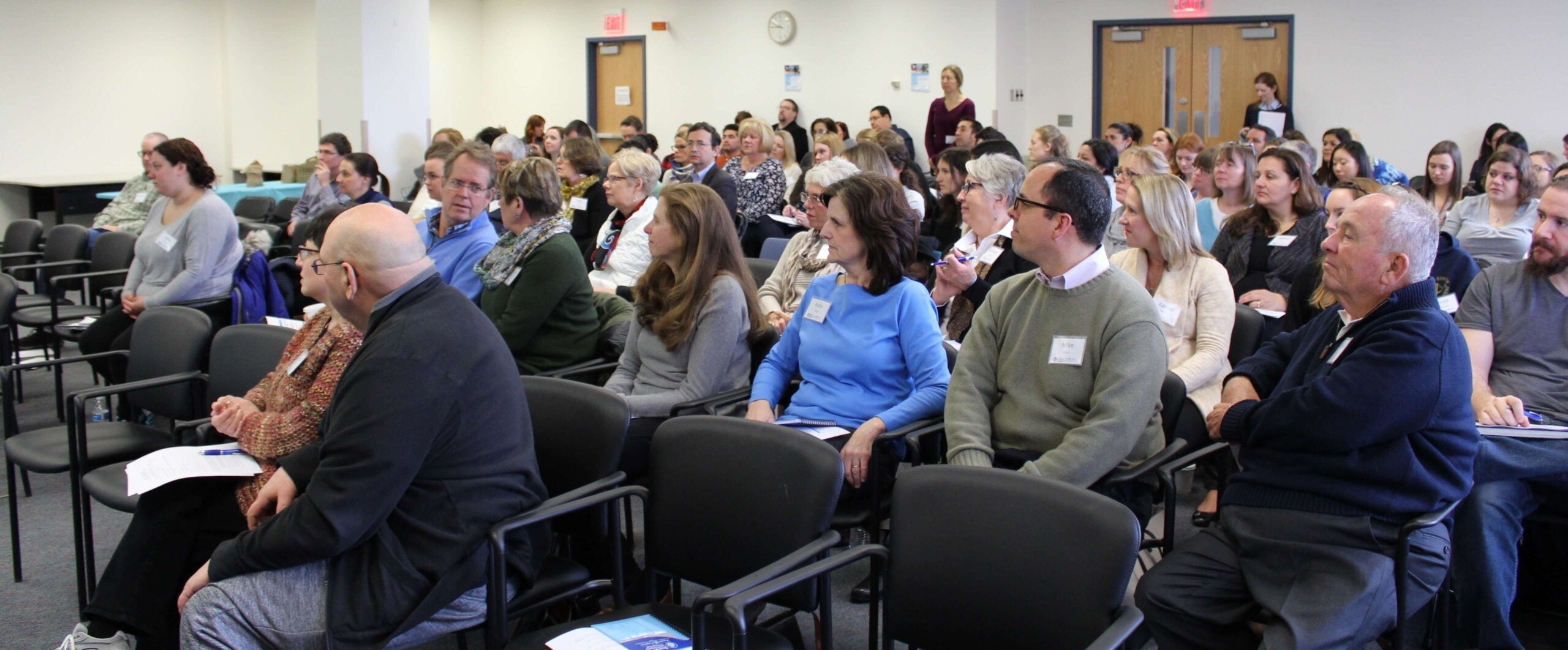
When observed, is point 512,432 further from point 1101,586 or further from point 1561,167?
point 1561,167

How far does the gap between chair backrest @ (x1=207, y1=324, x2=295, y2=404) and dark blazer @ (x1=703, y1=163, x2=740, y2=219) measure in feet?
9.48

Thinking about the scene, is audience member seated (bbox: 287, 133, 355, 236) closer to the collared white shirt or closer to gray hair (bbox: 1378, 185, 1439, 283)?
the collared white shirt

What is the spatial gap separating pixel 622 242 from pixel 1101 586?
3.40m

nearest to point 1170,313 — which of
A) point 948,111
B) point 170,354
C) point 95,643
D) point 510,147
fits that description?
point 95,643

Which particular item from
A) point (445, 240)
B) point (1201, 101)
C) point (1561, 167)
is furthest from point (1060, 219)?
point (1201, 101)

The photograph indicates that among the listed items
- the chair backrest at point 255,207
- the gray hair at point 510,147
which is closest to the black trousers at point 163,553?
the gray hair at point 510,147

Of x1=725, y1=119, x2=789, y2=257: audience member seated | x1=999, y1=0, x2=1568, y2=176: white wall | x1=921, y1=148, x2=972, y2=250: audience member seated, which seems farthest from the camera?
x1=999, y1=0, x2=1568, y2=176: white wall

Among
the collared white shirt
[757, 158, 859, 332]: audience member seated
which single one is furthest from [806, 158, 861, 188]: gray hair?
the collared white shirt

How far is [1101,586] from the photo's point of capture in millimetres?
1872

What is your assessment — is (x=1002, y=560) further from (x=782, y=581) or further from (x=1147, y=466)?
(x=1147, y=466)

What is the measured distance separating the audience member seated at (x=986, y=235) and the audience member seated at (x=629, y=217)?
157 centimetres

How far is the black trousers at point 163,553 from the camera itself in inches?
99.8

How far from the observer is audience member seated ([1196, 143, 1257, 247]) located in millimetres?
5012

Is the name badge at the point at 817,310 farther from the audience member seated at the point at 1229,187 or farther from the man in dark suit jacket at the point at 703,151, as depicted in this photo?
the man in dark suit jacket at the point at 703,151
